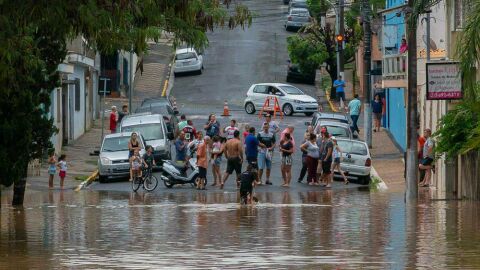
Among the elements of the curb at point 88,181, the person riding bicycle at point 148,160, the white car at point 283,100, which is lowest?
the curb at point 88,181

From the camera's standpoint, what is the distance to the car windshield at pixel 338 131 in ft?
140

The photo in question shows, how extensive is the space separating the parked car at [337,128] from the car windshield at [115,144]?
6.31 metres

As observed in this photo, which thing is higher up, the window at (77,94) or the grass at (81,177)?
the window at (77,94)

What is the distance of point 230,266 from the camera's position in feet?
54.9

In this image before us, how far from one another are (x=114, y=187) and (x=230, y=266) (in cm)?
2135

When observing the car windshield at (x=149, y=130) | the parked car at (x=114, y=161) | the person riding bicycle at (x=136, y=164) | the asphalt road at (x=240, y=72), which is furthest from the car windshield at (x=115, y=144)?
the asphalt road at (x=240, y=72)

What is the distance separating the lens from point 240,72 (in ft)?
239

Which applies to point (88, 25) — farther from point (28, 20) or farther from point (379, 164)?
point (379, 164)

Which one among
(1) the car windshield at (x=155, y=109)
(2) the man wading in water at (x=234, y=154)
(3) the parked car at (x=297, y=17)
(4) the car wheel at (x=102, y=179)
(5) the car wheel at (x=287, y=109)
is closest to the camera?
(2) the man wading in water at (x=234, y=154)

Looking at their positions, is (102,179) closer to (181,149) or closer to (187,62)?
(181,149)

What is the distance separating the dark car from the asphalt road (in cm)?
50

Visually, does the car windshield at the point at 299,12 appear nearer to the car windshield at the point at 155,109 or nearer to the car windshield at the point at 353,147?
the car windshield at the point at 155,109

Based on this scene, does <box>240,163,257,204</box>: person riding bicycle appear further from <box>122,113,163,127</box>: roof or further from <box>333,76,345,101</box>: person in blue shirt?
<box>333,76,345,101</box>: person in blue shirt

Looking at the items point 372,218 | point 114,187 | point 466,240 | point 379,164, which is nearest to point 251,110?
point 379,164
